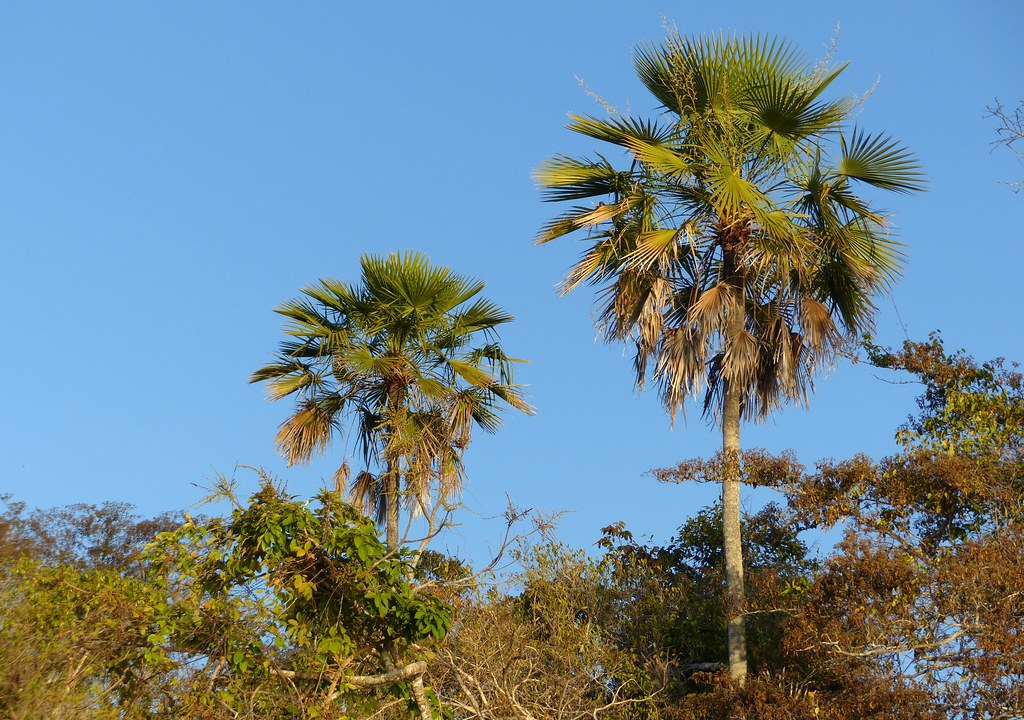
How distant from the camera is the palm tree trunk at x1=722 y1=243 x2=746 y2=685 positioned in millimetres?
12914

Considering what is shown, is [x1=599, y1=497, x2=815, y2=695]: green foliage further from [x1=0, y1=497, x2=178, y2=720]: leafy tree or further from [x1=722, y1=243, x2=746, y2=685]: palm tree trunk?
[x1=0, y1=497, x2=178, y2=720]: leafy tree

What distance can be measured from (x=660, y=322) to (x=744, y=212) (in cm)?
167

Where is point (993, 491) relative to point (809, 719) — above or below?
above

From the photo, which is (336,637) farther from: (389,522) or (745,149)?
(745,149)

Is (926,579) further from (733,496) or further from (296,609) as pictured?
(296,609)

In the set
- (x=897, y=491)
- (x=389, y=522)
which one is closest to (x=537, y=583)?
(x=389, y=522)

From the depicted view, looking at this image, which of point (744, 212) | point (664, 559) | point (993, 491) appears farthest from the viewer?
point (664, 559)

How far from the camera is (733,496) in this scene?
13.8 m

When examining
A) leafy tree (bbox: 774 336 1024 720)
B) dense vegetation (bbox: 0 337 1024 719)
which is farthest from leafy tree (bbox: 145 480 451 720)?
leafy tree (bbox: 774 336 1024 720)

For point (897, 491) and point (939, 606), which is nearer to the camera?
point (939, 606)

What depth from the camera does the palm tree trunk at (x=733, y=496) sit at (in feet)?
42.4

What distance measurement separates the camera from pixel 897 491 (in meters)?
13.8

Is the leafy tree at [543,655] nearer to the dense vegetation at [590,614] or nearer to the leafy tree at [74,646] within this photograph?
the dense vegetation at [590,614]

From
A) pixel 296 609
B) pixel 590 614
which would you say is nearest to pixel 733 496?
pixel 590 614
